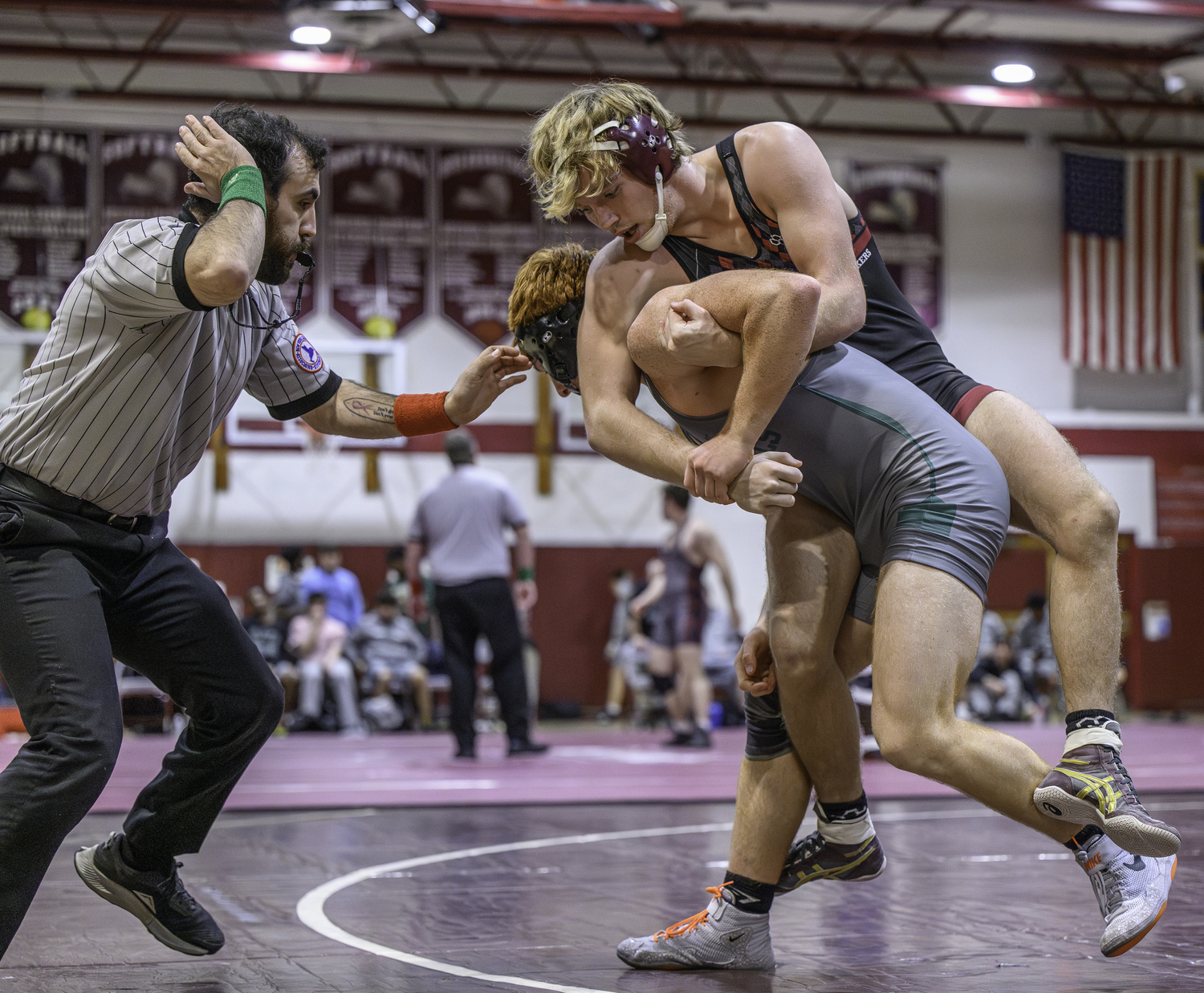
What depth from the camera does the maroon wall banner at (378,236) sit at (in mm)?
14219

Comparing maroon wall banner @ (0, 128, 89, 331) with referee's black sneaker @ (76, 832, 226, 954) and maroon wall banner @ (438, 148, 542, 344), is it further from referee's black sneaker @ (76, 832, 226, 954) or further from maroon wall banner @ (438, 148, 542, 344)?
referee's black sneaker @ (76, 832, 226, 954)

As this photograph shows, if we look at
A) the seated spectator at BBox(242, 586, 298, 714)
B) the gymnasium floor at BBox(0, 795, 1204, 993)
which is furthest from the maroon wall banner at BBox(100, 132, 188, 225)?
the gymnasium floor at BBox(0, 795, 1204, 993)

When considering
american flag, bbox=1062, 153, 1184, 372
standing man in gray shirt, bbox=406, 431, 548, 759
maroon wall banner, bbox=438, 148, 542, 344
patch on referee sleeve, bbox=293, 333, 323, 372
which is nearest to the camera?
patch on referee sleeve, bbox=293, 333, 323, 372

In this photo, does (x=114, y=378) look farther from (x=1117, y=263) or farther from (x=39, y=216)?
(x=1117, y=263)

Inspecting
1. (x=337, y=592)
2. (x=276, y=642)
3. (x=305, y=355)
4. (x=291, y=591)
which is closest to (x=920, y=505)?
(x=305, y=355)

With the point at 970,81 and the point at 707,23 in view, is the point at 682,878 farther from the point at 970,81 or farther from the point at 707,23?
the point at 970,81

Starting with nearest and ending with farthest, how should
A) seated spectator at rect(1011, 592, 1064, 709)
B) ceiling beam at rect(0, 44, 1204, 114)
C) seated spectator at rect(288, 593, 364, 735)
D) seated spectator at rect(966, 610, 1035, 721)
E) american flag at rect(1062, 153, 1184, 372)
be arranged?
seated spectator at rect(288, 593, 364, 735) → seated spectator at rect(966, 610, 1035, 721) → seated spectator at rect(1011, 592, 1064, 709) → ceiling beam at rect(0, 44, 1204, 114) → american flag at rect(1062, 153, 1184, 372)

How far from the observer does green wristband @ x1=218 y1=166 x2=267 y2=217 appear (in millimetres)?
2516

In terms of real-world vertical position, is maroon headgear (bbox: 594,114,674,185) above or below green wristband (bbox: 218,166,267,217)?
above

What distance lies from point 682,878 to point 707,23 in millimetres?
11281

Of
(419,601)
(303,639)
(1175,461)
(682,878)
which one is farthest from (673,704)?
(1175,461)

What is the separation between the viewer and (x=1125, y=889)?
2.52 meters

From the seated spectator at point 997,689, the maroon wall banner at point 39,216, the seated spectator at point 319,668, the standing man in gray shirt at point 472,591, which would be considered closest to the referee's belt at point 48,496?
the standing man in gray shirt at point 472,591

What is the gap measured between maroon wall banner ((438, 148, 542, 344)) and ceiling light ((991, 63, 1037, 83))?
4.98 metres
